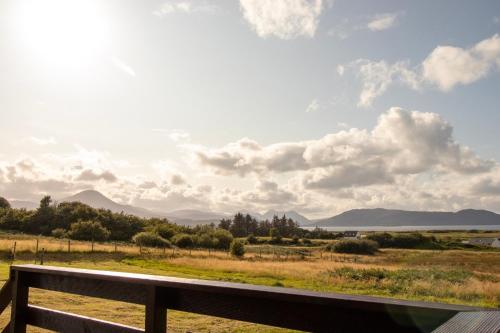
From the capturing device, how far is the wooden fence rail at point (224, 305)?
2137mm

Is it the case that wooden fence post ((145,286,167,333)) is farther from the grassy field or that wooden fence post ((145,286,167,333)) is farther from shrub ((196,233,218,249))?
shrub ((196,233,218,249))

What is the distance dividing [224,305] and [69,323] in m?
1.69

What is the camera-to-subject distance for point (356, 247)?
93.4m

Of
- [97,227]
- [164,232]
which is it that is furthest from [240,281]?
[164,232]

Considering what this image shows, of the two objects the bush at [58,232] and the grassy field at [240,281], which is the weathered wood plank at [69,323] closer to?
the grassy field at [240,281]

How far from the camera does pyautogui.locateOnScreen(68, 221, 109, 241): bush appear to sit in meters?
74.9

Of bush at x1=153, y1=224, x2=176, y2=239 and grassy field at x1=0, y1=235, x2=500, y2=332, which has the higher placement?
bush at x1=153, y1=224, x2=176, y2=239

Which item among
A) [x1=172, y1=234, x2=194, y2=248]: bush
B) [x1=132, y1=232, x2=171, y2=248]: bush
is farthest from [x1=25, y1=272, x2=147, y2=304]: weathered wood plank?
[x1=172, y1=234, x2=194, y2=248]: bush

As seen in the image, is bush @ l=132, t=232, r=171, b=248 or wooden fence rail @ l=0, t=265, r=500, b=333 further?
bush @ l=132, t=232, r=171, b=248

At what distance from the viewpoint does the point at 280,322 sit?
258cm

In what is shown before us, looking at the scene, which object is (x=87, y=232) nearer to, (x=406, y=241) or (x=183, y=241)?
(x=183, y=241)

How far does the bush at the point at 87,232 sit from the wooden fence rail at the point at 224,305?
7453 cm

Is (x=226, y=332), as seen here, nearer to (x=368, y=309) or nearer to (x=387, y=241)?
(x=368, y=309)

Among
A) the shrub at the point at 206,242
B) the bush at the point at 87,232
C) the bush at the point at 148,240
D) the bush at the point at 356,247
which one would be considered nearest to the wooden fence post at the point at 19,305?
the bush at the point at 148,240
